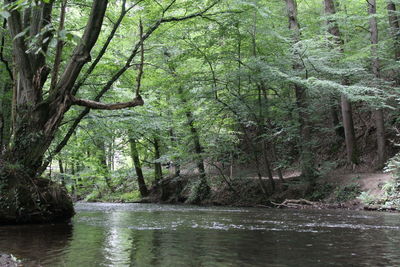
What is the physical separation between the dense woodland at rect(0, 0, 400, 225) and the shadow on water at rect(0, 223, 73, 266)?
37.8 inches

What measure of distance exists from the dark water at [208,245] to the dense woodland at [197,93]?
234 cm

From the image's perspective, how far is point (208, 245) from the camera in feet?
19.7

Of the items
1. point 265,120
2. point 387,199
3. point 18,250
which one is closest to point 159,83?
point 265,120

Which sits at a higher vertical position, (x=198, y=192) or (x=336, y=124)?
(x=336, y=124)

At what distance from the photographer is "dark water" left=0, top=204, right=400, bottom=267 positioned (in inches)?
189

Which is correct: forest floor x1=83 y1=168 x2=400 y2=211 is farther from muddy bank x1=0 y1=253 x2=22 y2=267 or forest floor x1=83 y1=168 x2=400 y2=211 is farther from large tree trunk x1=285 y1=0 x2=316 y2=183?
muddy bank x1=0 y1=253 x2=22 y2=267

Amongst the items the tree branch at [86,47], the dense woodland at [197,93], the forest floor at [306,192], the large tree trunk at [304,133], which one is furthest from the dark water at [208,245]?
the large tree trunk at [304,133]

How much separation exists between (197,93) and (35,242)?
464 inches

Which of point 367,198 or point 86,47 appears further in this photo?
point 367,198

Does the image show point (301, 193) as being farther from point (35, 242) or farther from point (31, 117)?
point (35, 242)

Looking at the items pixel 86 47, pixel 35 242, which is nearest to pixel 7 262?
pixel 35 242

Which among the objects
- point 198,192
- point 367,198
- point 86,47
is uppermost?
point 86,47

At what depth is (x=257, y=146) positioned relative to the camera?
18703 millimetres

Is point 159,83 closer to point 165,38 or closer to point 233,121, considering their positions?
point 165,38
